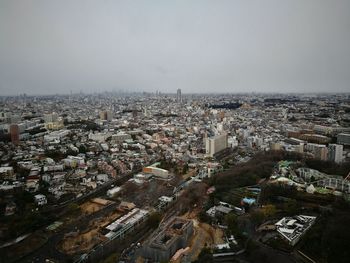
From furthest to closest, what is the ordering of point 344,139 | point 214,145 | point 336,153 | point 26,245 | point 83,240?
point 344,139
point 214,145
point 336,153
point 83,240
point 26,245

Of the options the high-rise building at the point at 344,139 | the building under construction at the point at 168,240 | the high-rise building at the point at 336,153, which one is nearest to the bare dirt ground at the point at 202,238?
the building under construction at the point at 168,240

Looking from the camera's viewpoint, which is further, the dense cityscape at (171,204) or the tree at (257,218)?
the tree at (257,218)

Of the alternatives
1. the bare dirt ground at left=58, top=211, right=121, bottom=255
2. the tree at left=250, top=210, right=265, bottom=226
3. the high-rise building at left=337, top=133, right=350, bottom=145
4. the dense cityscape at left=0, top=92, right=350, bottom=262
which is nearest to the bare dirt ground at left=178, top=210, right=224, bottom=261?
the dense cityscape at left=0, top=92, right=350, bottom=262

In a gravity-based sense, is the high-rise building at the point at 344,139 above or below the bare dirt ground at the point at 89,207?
above

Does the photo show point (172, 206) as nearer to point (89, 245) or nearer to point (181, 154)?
point (89, 245)

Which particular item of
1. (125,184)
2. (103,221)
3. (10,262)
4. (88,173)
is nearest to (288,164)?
(125,184)

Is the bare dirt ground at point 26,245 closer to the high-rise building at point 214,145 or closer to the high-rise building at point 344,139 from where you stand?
the high-rise building at point 214,145

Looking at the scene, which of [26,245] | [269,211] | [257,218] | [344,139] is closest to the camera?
[26,245]

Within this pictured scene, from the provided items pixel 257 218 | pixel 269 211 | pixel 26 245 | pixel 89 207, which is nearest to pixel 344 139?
pixel 269 211

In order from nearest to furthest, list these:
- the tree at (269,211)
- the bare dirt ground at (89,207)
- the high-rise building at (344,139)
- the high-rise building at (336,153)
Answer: the tree at (269,211)
the bare dirt ground at (89,207)
the high-rise building at (336,153)
the high-rise building at (344,139)

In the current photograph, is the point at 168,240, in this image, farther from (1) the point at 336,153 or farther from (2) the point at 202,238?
(1) the point at 336,153

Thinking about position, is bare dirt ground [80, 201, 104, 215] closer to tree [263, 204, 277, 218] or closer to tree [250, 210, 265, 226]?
tree [250, 210, 265, 226]
